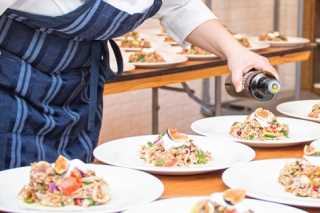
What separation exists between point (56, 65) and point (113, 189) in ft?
1.83

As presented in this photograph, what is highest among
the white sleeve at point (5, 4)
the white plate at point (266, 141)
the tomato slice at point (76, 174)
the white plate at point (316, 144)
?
the white sleeve at point (5, 4)

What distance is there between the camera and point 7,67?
174 centimetres

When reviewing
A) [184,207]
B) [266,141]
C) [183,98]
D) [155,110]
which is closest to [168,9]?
[266,141]

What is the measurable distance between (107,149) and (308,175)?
20.4 inches

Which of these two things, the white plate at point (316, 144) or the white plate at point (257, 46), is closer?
the white plate at point (316, 144)

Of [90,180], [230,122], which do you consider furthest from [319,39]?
[90,180]

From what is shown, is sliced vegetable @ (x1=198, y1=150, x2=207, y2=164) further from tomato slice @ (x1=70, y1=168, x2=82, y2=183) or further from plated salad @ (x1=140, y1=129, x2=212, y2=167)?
tomato slice @ (x1=70, y1=168, x2=82, y2=183)

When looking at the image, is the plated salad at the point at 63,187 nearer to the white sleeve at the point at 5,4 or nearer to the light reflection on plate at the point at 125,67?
the white sleeve at the point at 5,4

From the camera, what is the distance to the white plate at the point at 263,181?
1260 millimetres

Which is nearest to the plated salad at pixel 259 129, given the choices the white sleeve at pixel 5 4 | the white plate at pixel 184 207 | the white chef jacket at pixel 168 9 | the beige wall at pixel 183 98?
the white chef jacket at pixel 168 9

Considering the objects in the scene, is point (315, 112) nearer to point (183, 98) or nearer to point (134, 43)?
point (134, 43)

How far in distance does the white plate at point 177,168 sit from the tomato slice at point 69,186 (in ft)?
Result: 0.74

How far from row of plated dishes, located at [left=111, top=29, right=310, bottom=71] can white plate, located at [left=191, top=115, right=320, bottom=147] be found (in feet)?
3.78

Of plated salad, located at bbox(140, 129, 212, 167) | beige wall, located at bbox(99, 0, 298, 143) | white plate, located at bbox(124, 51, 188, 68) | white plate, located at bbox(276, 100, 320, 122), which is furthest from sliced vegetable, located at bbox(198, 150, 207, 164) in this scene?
beige wall, located at bbox(99, 0, 298, 143)
